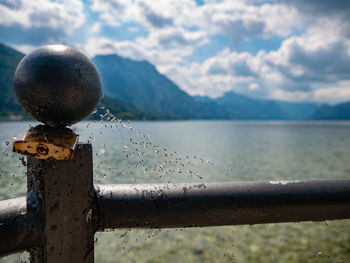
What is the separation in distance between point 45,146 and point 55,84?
1.15 ft

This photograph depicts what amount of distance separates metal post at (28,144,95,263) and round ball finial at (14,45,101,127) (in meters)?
0.24

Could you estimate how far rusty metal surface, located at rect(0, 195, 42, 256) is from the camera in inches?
56.9

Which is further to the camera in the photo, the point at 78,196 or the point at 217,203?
the point at 217,203

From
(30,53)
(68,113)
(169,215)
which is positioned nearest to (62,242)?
(169,215)

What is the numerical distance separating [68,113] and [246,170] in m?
24.2

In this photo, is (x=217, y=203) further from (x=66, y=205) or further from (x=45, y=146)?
(x=45, y=146)

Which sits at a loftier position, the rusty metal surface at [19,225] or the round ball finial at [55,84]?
the round ball finial at [55,84]

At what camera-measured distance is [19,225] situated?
1.49 meters

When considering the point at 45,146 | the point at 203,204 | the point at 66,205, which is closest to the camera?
the point at 45,146

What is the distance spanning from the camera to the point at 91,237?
1688 millimetres

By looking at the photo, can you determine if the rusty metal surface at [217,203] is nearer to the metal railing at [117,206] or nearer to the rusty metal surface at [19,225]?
the metal railing at [117,206]

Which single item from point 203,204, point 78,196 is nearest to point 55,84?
point 78,196

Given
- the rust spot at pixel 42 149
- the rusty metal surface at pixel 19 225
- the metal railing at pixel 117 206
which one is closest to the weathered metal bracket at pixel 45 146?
the rust spot at pixel 42 149

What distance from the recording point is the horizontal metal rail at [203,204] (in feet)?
5.49
